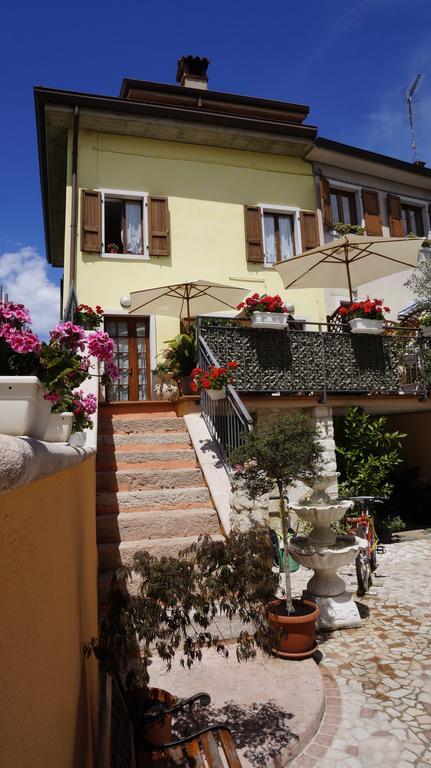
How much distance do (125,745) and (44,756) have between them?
1.42 meters

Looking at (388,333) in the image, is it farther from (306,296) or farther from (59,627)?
(59,627)

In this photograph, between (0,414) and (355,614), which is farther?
(355,614)

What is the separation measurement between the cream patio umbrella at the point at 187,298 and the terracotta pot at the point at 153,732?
7775mm

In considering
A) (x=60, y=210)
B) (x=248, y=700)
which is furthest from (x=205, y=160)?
(x=248, y=700)

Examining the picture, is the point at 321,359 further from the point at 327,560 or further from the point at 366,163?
the point at 366,163

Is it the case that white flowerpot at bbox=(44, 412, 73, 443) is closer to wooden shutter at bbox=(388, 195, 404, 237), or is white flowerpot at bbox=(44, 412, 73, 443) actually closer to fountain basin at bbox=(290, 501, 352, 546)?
fountain basin at bbox=(290, 501, 352, 546)

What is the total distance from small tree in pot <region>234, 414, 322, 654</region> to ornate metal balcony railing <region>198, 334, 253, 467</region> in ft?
3.32

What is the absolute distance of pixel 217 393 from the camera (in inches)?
284

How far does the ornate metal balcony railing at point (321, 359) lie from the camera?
8797mm

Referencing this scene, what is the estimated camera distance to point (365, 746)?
3.18 metres

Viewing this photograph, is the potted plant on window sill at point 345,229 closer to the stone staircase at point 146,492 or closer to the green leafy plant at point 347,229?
the green leafy plant at point 347,229

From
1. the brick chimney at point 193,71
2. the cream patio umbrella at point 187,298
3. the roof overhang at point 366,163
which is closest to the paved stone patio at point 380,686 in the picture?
the cream patio umbrella at point 187,298

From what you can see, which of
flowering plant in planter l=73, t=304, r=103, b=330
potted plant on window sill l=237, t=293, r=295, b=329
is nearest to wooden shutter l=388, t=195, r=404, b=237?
potted plant on window sill l=237, t=293, r=295, b=329

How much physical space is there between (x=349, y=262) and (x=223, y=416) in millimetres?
4213
